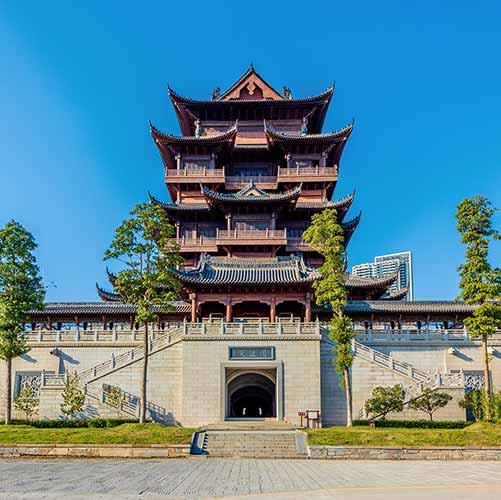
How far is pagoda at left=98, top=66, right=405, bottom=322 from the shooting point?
134 feet

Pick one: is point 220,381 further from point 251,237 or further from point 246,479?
point 246,479

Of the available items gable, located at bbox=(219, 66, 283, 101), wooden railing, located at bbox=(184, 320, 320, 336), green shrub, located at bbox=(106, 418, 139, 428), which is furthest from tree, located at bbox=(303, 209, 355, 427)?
gable, located at bbox=(219, 66, 283, 101)

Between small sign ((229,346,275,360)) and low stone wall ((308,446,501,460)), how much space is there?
10351 millimetres

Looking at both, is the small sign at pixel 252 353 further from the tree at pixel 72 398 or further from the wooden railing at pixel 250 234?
the wooden railing at pixel 250 234

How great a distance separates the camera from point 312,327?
3384cm

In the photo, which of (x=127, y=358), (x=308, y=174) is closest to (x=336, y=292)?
(x=127, y=358)

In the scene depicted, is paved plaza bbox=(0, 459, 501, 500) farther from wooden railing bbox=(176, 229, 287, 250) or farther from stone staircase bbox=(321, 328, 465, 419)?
wooden railing bbox=(176, 229, 287, 250)

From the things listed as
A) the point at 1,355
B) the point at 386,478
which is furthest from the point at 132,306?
the point at 386,478

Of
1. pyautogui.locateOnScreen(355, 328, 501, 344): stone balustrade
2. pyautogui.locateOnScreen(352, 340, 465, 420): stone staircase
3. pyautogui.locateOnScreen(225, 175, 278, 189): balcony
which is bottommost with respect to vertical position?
pyautogui.locateOnScreen(352, 340, 465, 420): stone staircase

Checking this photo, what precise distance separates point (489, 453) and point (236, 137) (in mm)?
37077

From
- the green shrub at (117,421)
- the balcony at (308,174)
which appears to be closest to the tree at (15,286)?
the green shrub at (117,421)

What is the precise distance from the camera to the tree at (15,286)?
1225 inches

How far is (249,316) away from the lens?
135 feet

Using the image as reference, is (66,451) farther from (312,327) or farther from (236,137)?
(236,137)
